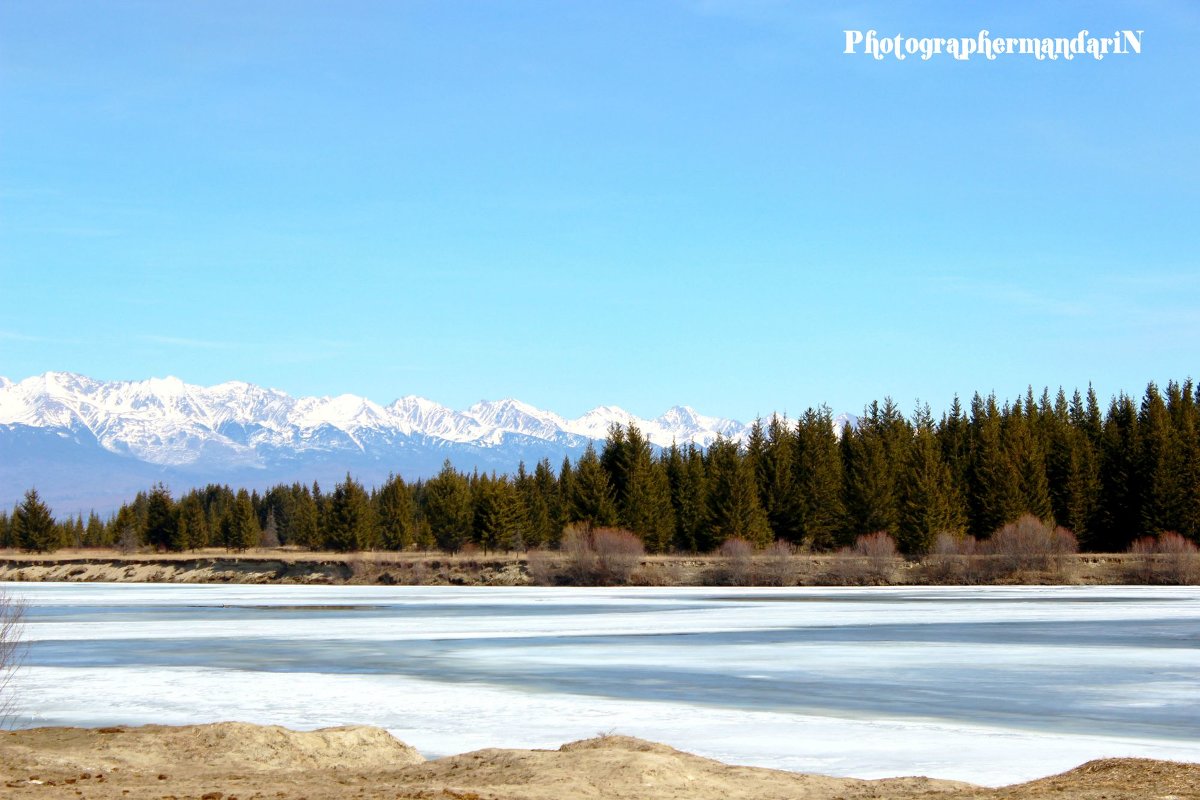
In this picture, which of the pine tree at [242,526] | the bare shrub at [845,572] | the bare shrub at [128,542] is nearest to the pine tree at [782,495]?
the bare shrub at [845,572]

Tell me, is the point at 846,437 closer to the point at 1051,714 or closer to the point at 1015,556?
the point at 1015,556

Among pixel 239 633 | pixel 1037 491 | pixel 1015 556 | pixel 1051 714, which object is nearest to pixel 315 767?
pixel 1051 714

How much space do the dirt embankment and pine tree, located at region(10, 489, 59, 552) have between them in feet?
122

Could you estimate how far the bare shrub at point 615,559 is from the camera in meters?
74.9

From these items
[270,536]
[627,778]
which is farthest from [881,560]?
[270,536]

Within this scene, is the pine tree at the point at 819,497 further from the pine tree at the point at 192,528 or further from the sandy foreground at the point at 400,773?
the sandy foreground at the point at 400,773

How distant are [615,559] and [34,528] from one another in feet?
256

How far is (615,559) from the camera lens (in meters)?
75.5

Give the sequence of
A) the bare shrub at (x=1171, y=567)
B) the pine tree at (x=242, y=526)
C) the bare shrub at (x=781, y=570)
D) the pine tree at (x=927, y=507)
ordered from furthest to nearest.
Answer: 1. the pine tree at (x=242, y=526)
2. the pine tree at (x=927, y=507)
3. the bare shrub at (x=781, y=570)
4. the bare shrub at (x=1171, y=567)

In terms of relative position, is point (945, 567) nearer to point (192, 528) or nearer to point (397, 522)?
point (397, 522)

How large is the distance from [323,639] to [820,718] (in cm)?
1854

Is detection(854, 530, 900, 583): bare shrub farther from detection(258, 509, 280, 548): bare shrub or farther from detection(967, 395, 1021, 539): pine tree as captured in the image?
detection(258, 509, 280, 548): bare shrub

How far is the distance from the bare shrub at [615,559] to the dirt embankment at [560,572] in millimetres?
320

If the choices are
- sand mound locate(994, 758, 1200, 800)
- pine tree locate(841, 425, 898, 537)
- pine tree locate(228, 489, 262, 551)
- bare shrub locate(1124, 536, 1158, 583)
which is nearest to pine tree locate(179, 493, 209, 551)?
pine tree locate(228, 489, 262, 551)
